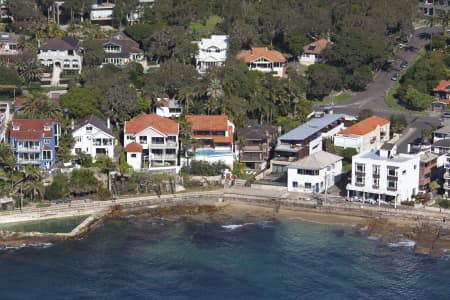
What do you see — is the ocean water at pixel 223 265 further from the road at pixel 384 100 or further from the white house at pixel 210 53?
the white house at pixel 210 53

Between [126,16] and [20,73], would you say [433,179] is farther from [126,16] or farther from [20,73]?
[126,16]

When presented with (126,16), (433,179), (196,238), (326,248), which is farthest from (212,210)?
(126,16)

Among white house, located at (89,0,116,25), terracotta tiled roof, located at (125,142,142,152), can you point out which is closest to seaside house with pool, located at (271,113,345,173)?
terracotta tiled roof, located at (125,142,142,152)

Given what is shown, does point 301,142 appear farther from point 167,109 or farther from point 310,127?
point 167,109

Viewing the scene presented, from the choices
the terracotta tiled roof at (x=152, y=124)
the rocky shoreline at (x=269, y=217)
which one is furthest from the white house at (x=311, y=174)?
the terracotta tiled roof at (x=152, y=124)

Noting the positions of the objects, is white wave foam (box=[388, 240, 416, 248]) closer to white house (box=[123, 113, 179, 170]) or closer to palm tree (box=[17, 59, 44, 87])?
white house (box=[123, 113, 179, 170])

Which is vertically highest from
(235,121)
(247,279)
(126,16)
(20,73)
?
(126,16)
